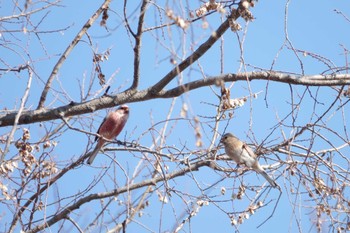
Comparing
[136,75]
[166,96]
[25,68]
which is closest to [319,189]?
[166,96]

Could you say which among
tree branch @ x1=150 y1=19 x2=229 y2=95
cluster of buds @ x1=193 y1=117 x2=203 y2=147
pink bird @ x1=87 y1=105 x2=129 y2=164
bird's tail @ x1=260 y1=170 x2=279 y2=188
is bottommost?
cluster of buds @ x1=193 y1=117 x2=203 y2=147

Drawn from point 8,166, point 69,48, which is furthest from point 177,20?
point 8,166

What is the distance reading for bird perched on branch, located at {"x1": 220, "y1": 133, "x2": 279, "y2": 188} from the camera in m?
3.92

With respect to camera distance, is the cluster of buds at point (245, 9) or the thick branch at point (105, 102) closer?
the cluster of buds at point (245, 9)

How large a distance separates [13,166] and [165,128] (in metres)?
1.21

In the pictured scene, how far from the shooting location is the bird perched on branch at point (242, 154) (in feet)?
12.9

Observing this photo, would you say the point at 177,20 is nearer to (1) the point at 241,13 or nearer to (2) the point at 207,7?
(1) the point at 241,13

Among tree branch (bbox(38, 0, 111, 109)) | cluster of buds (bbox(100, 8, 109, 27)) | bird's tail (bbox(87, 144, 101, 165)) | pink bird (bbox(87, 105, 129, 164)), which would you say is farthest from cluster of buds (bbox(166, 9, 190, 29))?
pink bird (bbox(87, 105, 129, 164))

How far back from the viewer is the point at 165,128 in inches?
157

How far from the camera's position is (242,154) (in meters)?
4.08

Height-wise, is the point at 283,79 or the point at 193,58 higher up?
the point at 193,58

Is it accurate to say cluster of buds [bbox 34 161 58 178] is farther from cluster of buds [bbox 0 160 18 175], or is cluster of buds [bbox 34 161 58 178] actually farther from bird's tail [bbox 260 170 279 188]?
bird's tail [bbox 260 170 279 188]

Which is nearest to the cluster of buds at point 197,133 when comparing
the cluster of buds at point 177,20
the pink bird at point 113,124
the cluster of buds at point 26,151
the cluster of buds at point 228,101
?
the cluster of buds at point 177,20

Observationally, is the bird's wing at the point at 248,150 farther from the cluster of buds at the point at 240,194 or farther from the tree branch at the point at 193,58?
the tree branch at the point at 193,58
